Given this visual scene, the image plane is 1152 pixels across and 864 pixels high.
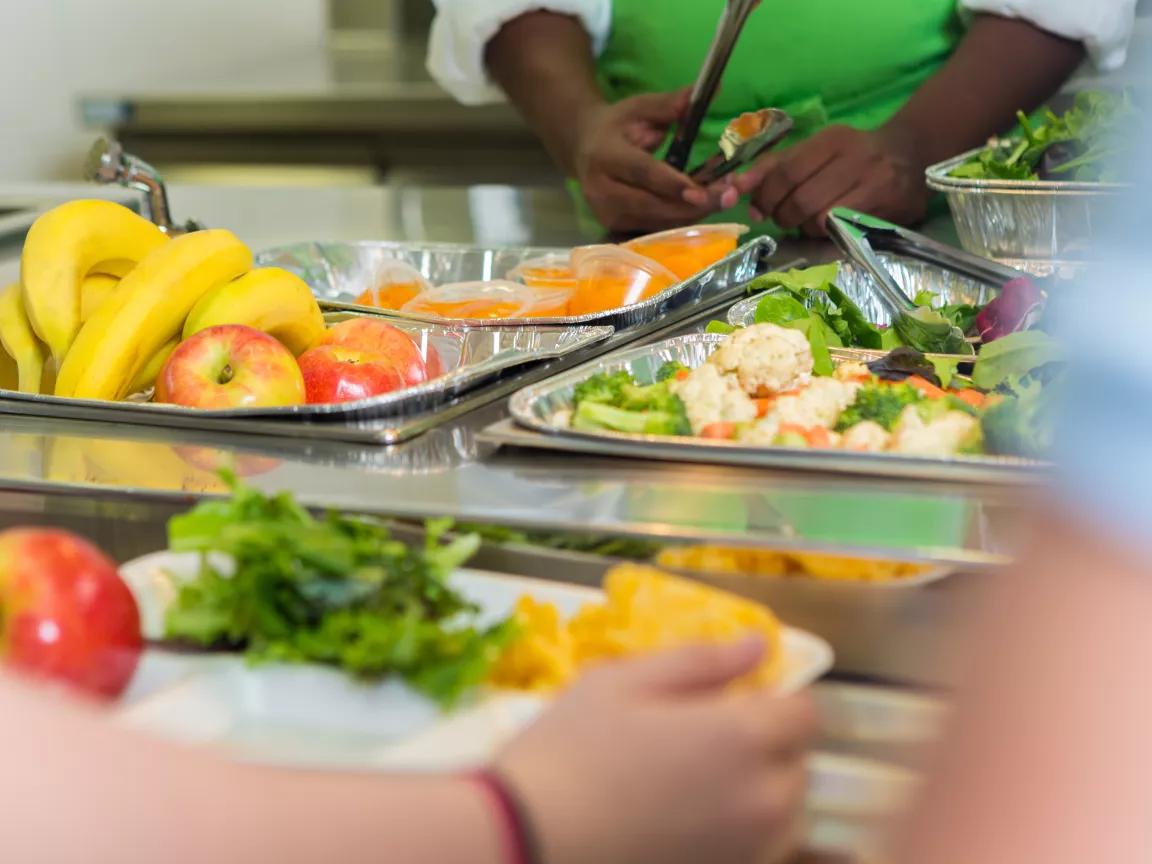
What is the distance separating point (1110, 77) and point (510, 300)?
1.73m

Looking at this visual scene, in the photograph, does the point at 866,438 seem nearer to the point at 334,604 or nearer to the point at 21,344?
the point at 334,604

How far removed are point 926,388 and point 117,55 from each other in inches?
122

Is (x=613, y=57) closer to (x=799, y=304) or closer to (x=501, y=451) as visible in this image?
(x=799, y=304)

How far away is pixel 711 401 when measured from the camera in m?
0.81

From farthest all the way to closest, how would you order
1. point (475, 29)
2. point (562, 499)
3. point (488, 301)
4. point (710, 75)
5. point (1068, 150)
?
point (475, 29), point (710, 75), point (1068, 150), point (488, 301), point (562, 499)

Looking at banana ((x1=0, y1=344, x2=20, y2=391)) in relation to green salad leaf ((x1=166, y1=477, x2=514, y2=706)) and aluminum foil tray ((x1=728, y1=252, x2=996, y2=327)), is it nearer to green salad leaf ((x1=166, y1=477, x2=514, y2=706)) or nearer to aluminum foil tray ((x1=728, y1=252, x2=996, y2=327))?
green salad leaf ((x1=166, y1=477, x2=514, y2=706))

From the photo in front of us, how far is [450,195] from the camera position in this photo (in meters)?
2.05

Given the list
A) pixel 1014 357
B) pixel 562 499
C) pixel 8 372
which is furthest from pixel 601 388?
pixel 8 372

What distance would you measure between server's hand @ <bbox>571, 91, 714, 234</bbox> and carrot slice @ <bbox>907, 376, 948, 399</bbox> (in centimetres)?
79

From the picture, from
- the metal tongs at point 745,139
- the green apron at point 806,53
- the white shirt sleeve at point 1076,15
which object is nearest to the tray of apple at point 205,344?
the metal tongs at point 745,139

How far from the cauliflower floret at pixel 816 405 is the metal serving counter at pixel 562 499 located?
→ 0.08 meters

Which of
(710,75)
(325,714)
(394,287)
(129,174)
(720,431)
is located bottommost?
(325,714)

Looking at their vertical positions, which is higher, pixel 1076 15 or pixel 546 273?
pixel 1076 15

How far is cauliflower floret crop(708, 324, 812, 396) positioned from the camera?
867 millimetres
